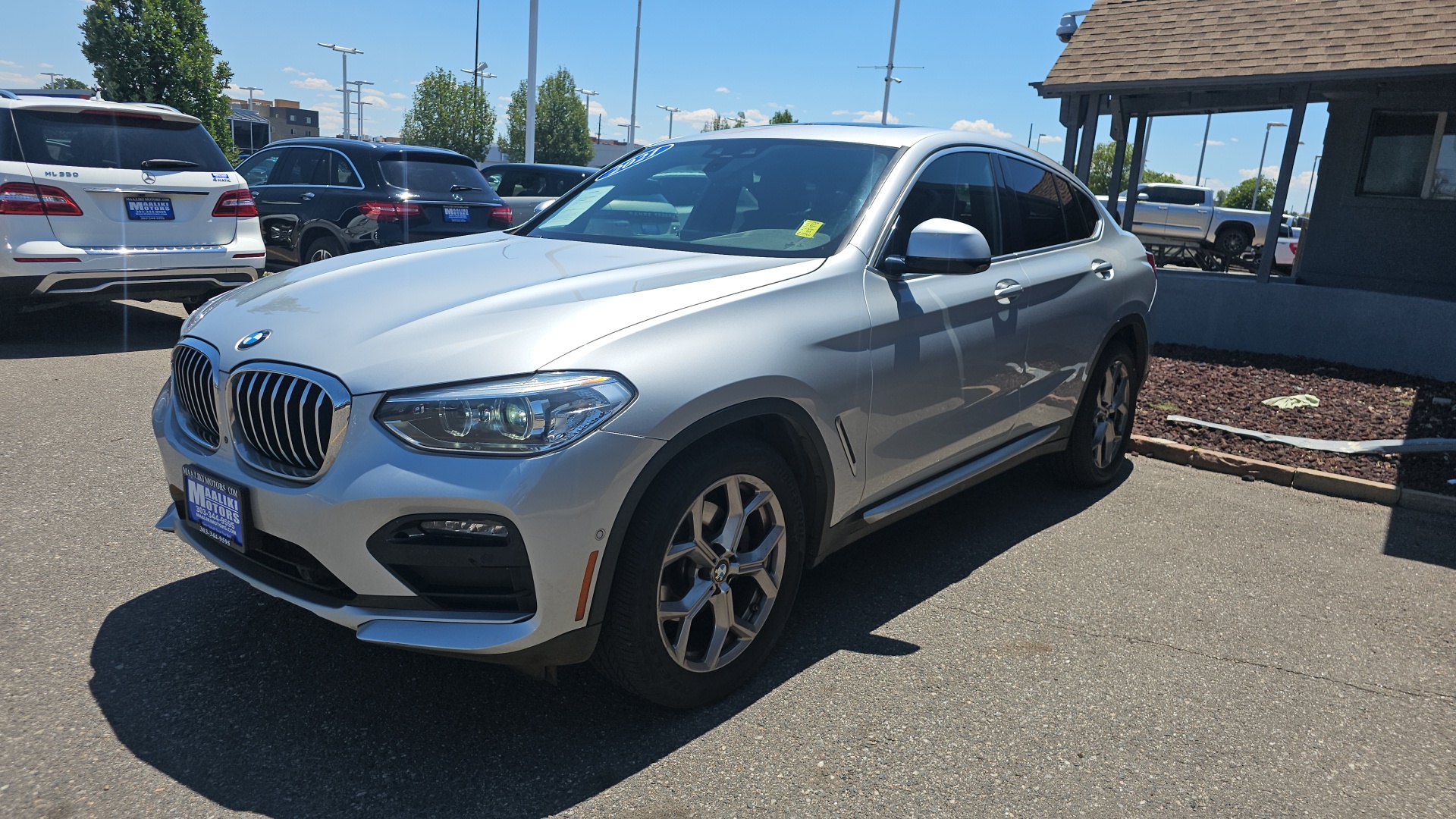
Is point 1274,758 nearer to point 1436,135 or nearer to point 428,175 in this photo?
point 428,175

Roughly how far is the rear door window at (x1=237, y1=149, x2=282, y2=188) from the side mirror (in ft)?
30.8

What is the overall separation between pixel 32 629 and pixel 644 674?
6.71 feet

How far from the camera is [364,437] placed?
243 centimetres

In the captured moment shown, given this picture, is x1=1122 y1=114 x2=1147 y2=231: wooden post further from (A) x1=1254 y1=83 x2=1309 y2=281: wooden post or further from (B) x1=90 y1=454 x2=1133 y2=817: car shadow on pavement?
(B) x1=90 y1=454 x2=1133 y2=817: car shadow on pavement

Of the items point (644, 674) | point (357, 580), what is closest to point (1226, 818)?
point (644, 674)

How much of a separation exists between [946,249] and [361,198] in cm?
782

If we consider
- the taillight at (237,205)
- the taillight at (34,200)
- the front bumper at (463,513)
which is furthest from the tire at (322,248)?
the front bumper at (463,513)

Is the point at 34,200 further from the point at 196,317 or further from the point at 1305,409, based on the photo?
the point at 1305,409

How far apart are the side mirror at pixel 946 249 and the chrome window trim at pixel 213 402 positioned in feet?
7.11

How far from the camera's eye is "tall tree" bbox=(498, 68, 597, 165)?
6888 centimetres

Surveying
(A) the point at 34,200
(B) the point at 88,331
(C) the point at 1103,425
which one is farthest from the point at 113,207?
(C) the point at 1103,425

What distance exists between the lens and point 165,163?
761 centimetres

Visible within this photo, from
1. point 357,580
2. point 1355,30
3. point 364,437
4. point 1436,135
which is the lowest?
point 357,580

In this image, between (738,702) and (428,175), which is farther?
(428,175)
